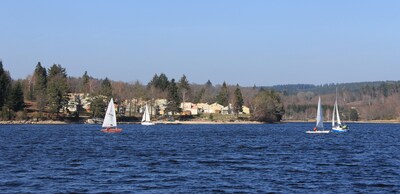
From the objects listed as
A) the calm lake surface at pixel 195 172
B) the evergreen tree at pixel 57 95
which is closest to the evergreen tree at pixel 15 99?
the evergreen tree at pixel 57 95

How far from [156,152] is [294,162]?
14.2m

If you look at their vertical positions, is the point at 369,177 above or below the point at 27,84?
below

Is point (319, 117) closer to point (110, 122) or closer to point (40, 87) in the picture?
point (110, 122)

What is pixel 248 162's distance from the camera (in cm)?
4875

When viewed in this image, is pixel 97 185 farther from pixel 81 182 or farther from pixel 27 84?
pixel 27 84

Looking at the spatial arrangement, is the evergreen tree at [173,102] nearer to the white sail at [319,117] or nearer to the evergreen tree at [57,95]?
the evergreen tree at [57,95]

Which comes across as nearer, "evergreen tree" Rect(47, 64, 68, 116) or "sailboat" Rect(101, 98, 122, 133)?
"sailboat" Rect(101, 98, 122, 133)

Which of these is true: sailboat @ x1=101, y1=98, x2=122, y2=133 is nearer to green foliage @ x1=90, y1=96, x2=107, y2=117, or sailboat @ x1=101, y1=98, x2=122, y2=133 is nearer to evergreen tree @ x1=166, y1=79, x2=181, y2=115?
green foliage @ x1=90, y1=96, x2=107, y2=117

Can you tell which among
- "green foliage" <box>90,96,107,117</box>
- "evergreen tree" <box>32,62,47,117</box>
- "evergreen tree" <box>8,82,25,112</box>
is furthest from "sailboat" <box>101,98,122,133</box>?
"green foliage" <box>90,96,107,117</box>

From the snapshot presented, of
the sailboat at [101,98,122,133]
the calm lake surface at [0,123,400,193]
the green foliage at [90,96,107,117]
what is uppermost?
the green foliage at [90,96,107,117]

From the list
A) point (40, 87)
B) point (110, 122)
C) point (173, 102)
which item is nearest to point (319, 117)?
point (110, 122)

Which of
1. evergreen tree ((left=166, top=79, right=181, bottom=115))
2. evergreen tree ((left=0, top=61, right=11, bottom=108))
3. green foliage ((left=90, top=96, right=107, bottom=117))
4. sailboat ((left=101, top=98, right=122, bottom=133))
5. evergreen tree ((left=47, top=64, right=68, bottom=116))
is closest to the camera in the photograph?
sailboat ((left=101, top=98, right=122, bottom=133))

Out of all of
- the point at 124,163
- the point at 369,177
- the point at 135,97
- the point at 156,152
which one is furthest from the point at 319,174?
the point at 135,97

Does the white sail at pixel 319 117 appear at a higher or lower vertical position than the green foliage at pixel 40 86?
lower
